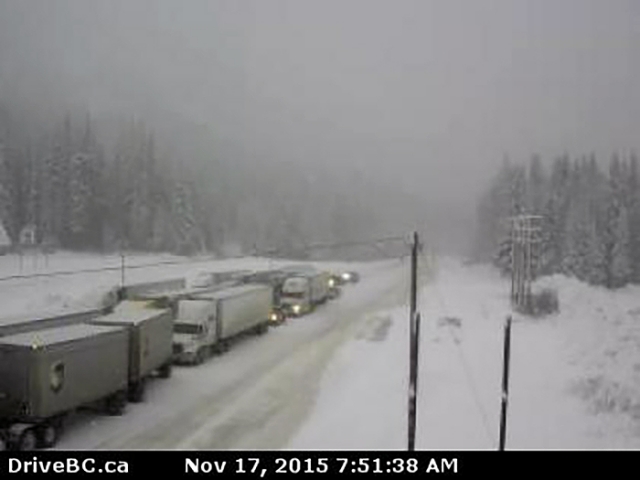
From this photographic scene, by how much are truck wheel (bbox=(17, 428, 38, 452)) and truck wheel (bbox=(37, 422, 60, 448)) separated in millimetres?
145

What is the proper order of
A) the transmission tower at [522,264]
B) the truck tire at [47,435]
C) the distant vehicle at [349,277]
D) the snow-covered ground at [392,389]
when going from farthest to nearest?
the distant vehicle at [349,277] < the transmission tower at [522,264] < the snow-covered ground at [392,389] < the truck tire at [47,435]

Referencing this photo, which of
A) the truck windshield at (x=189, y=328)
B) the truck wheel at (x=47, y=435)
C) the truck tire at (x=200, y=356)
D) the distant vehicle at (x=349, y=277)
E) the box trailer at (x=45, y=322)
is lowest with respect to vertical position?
the distant vehicle at (x=349, y=277)

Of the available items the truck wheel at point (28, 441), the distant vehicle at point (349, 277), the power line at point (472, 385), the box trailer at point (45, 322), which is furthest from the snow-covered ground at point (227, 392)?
the distant vehicle at point (349, 277)

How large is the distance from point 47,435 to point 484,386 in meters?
16.4

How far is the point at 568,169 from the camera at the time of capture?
135m

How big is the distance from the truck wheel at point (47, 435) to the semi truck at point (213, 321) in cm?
1513

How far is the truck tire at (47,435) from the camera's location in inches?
1032

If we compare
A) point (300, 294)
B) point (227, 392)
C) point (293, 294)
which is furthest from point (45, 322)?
point (300, 294)

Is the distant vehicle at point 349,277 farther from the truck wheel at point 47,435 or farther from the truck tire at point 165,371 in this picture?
the truck wheel at point 47,435

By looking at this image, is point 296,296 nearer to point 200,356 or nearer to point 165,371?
point 200,356

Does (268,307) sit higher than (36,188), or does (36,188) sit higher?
(36,188)

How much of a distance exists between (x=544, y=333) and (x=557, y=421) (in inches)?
986
